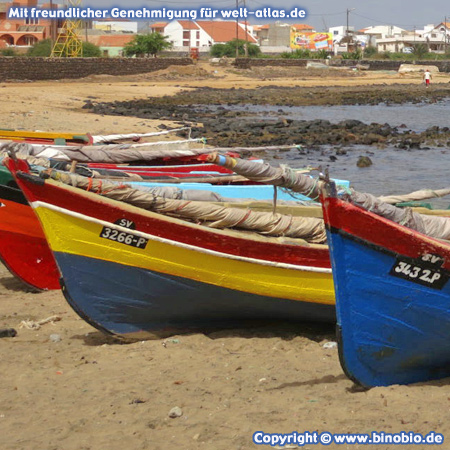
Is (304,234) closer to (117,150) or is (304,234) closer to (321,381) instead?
(321,381)

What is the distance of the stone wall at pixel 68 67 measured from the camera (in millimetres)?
43656

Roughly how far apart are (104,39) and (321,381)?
Answer: 8905cm

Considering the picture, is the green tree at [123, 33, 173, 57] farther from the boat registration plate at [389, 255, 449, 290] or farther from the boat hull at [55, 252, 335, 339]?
the boat registration plate at [389, 255, 449, 290]

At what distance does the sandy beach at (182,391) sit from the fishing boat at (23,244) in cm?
45

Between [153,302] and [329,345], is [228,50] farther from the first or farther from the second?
[329,345]

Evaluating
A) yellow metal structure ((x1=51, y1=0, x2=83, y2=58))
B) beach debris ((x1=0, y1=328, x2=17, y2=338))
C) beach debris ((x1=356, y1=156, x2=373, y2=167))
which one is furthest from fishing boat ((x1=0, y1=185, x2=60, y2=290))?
yellow metal structure ((x1=51, y1=0, x2=83, y2=58))

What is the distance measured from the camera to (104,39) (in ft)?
299

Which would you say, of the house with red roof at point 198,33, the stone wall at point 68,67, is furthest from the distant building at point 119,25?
the stone wall at point 68,67

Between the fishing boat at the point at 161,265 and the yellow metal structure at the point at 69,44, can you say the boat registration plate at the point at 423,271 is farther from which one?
the yellow metal structure at the point at 69,44

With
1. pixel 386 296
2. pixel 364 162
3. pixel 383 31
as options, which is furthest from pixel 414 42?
pixel 386 296

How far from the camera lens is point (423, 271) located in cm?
527

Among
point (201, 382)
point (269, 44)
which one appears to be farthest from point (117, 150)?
point (269, 44)

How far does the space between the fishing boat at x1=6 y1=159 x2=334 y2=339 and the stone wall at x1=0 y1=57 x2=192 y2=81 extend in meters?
37.9

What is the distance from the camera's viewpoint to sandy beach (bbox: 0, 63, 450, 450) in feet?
16.4
